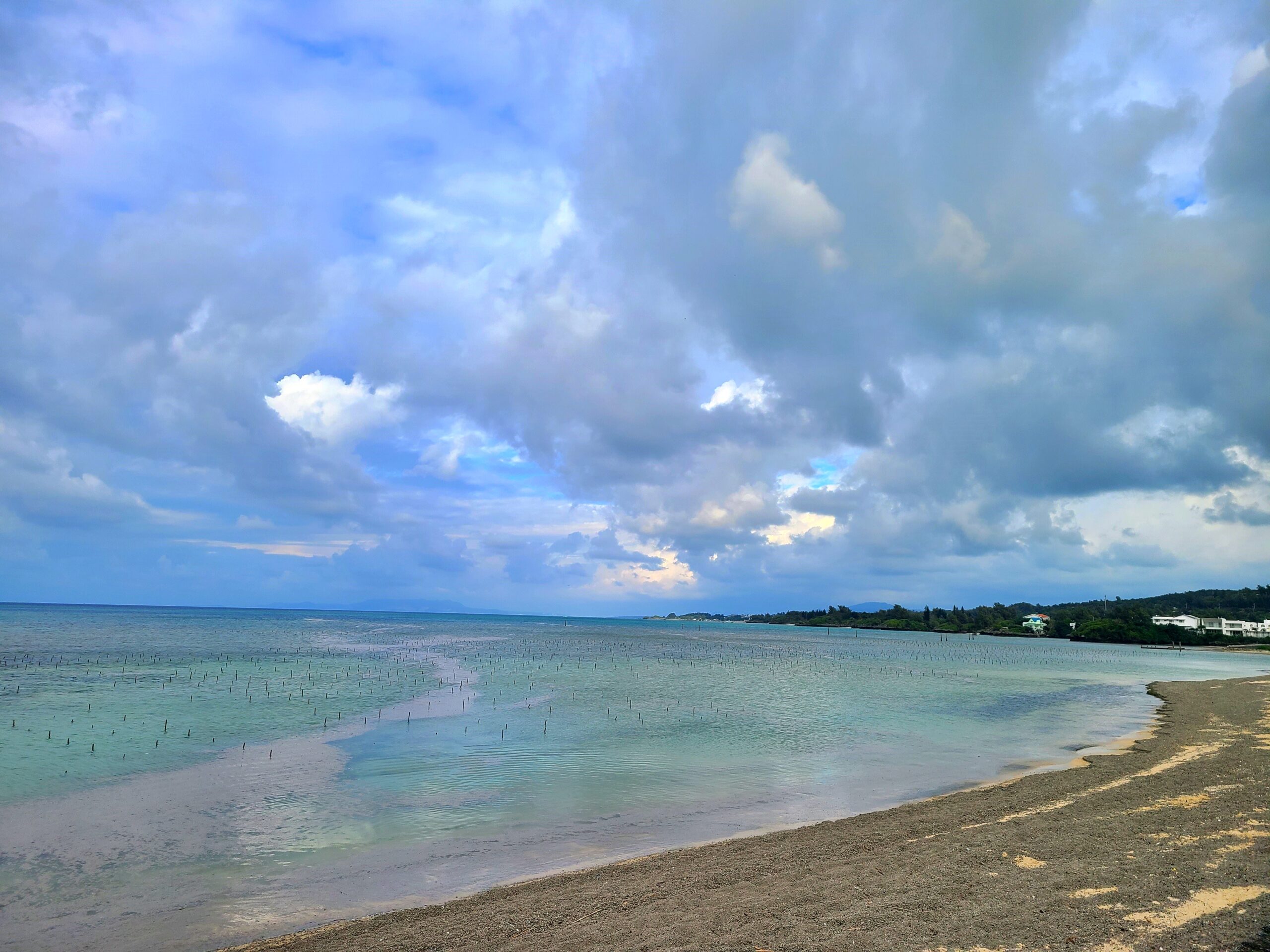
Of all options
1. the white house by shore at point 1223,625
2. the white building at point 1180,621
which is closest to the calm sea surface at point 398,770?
the white building at point 1180,621

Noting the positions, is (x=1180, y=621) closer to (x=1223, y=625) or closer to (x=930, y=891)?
(x=1223, y=625)

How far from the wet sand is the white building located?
211 metres

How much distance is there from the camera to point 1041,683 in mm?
59188

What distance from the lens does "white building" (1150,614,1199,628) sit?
595ft

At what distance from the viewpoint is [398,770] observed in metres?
22.1

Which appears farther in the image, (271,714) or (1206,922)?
(271,714)

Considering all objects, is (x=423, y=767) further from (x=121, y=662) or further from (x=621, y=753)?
(x=121, y=662)

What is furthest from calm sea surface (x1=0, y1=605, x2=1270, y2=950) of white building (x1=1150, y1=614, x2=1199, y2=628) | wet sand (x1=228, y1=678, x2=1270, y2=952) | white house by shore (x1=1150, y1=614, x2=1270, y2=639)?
white house by shore (x1=1150, y1=614, x2=1270, y2=639)

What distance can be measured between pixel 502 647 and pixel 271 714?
61.5 m

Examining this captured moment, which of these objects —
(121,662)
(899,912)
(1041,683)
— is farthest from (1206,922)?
(121,662)

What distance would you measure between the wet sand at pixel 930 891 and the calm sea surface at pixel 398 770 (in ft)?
6.79

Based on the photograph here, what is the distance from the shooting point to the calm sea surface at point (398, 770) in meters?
13.0

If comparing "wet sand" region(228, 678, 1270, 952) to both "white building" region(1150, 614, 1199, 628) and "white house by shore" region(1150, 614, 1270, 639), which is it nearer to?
"white house by shore" region(1150, 614, 1270, 639)

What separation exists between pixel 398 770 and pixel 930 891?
17830 mm
